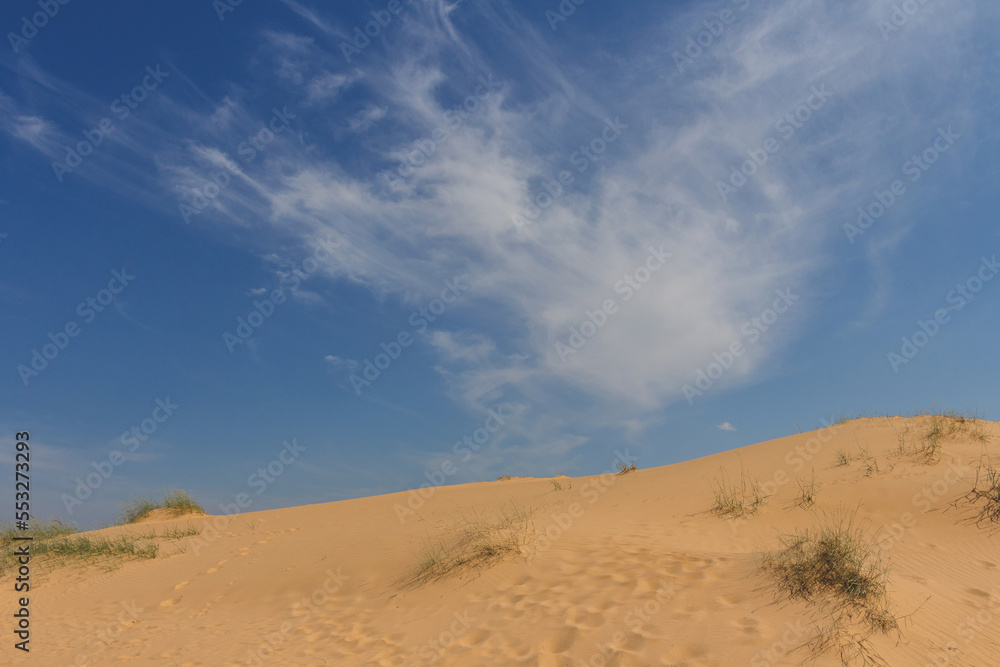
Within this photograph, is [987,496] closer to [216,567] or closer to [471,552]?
[471,552]

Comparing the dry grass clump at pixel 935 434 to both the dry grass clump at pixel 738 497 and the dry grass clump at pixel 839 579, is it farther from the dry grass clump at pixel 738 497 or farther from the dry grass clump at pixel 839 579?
the dry grass clump at pixel 839 579

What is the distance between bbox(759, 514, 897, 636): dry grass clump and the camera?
490 centimetres

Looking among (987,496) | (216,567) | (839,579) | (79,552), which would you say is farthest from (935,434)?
(79,552)

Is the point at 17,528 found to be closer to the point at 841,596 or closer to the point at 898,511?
the point at 841,596

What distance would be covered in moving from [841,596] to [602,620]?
7.61ft

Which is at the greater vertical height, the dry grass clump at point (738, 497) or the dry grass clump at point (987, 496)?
the dry grass clump at point (738, 497)

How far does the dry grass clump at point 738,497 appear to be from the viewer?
379 inches

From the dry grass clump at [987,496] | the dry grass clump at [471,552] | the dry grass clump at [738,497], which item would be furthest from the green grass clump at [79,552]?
the dry grass clump at [987,496]

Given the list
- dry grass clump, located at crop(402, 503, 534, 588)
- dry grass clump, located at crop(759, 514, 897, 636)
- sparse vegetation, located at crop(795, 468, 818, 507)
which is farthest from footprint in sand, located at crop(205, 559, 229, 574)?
sparse vegetation, located at crop(795, 468, 818, 507)

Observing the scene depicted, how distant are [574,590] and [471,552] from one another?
2115 mm

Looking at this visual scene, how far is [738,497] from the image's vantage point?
1028 centimetres

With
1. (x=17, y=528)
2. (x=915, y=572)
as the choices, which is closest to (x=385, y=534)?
(x=915, y=572)

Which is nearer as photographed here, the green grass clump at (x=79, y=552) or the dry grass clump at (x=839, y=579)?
the dry grass clump at (x=839, y=579)

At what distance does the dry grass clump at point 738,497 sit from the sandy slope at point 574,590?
226 millimetres
